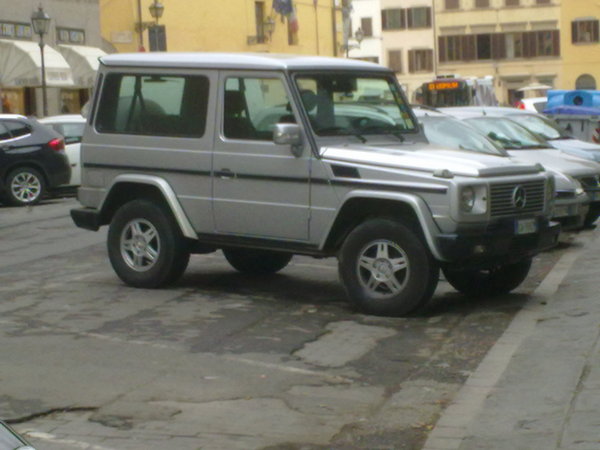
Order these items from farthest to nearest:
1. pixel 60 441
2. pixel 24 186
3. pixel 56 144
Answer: pixel 56 144
pixel 24 186
pixel 60 441

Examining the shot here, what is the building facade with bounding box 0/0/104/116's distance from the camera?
4284 centimetres

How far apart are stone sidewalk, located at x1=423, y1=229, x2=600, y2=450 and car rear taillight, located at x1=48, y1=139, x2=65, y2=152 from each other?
51.3 feet

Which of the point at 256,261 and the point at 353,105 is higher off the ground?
the point at 353,105

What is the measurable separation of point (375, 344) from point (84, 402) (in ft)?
8.80

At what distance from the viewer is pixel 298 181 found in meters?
11.7

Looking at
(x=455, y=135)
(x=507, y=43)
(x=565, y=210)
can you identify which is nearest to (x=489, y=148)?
(x=455, y=135)

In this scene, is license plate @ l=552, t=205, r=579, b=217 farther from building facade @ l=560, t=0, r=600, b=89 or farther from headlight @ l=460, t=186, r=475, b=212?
building facade @ l=560, t=0, r=600, b=89

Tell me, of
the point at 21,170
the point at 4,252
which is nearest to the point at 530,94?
the point at 21,170

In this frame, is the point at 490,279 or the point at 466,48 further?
the point at 466,48

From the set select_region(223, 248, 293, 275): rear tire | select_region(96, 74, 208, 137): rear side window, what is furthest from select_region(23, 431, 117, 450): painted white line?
select_region(223, 248, 293, 275): rear tire

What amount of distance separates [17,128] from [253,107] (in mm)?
14558

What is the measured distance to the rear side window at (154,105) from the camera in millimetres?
12398

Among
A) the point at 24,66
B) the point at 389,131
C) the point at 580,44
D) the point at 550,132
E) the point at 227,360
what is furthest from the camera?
the point at 580,44

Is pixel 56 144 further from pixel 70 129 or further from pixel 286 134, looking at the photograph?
pixel 286 134
